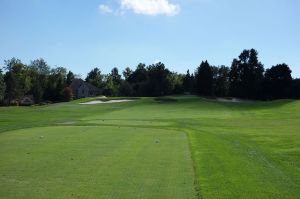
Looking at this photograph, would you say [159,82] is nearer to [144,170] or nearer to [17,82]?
[17,82]

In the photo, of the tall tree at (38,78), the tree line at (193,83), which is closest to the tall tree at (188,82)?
the tree line at (193,83)

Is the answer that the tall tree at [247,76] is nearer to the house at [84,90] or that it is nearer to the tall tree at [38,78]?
the tall tree at [38,78]

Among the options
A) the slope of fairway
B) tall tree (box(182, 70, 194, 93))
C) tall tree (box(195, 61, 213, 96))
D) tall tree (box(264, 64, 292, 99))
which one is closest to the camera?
the slope of fairway

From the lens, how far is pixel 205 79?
4434 inches

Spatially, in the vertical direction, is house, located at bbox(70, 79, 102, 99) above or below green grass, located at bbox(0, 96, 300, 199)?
above

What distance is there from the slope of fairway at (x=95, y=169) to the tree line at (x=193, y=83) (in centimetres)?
9640

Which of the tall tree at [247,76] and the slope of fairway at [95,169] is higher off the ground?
the tall tree at [247,76]

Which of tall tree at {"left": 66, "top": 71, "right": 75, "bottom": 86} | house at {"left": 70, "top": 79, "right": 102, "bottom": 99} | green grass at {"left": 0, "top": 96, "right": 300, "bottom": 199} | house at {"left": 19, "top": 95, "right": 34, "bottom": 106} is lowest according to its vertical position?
house at {"left": 19, "top": 95, "right": 34, "bottom": 106}

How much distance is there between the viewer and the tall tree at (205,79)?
112625 millimetres

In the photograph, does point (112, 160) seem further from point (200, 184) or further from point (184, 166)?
point (200, 184)

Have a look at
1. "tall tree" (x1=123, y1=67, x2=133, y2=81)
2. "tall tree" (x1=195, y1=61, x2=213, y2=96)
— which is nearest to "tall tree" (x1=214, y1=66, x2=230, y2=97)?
"tall tree" (x1=195, y1=61, x2=213, y2=96)

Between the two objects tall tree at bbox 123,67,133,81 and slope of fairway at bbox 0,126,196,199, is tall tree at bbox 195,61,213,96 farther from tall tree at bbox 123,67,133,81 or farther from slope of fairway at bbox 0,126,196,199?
slope of fairway at bbox 0,126,196,199

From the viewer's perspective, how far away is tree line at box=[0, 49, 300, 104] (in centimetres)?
11394

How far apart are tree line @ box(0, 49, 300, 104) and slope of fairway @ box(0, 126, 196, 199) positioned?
96.4m
